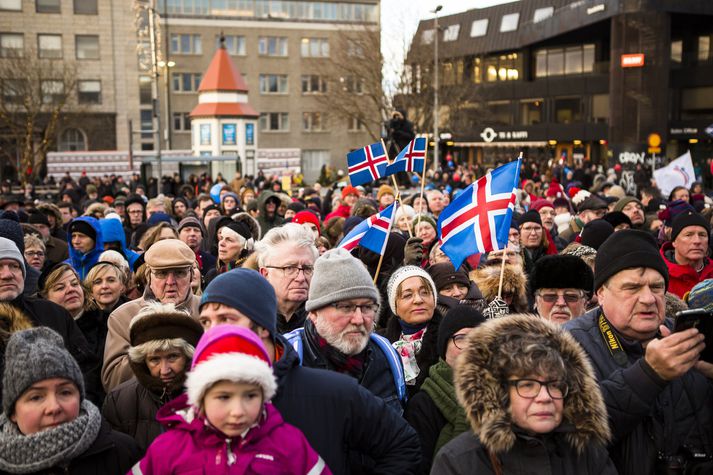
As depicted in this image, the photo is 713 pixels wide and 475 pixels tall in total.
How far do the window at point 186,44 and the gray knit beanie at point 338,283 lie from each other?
6352cm

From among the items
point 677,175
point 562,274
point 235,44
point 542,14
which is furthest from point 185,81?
point 562,274

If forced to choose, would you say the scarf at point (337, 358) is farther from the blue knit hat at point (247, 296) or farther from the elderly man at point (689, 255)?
the elderly man at point (689, 255)

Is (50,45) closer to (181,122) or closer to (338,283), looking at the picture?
(181,122)

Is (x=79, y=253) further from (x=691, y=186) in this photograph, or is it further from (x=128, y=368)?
(x=691, y=186)

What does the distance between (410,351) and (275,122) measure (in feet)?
208

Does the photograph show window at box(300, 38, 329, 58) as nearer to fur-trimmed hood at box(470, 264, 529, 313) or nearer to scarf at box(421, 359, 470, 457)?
fur-trimmed hood at box(470, 264, 529, 313)

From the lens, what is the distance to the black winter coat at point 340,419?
125 inches

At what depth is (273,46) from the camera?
66625 millimetres

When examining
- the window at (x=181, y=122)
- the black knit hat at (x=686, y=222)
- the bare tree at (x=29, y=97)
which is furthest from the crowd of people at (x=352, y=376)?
the window at (x=181, y=122)

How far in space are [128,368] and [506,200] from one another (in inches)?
146

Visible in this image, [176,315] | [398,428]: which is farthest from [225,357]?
[176,315]

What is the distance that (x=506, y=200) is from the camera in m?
6.88

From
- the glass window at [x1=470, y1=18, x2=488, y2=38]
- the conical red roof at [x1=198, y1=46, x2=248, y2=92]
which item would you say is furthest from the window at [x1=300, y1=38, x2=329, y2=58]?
the conical red roof at [x1=198, y1=46, x2=248, y2=92]

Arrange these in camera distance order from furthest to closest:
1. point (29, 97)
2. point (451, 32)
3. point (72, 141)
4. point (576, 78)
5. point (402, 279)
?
point (451, 32), point (72, 141), point (576, 78), point (29, 97), point (402, 279)
